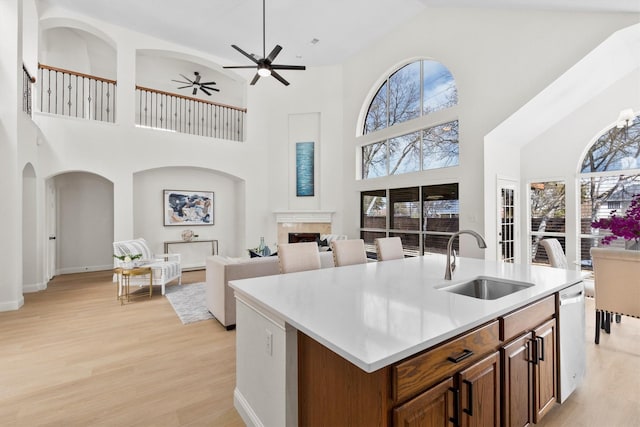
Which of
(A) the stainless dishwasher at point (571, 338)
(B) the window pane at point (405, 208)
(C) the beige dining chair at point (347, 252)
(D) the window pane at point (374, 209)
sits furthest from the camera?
(D) the window pane at point (374, 209)

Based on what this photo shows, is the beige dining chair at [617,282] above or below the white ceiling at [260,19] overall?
below

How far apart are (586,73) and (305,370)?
17.2ft

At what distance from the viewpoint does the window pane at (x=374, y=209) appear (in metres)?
6.57

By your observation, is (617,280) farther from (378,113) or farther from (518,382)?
(378,113)

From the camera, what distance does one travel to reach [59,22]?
5.66 m

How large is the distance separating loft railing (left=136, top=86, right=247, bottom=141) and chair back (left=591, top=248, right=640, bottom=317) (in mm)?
7231

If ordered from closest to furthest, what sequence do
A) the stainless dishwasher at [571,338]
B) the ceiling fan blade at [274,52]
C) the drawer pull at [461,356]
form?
the drawer pull at [461,356], the stainless dishwasher at [571,338], the ceiling fan blade at [274,52]

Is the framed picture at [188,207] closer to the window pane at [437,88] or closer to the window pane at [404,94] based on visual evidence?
the window pane at [404,94]

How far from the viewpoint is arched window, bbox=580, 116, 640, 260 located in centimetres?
451

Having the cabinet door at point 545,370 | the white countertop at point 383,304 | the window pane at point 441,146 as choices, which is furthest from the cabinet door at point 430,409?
the window pane at point 441,146

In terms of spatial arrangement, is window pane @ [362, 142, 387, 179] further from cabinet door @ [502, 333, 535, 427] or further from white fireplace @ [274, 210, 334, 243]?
cabinet door @ [502, 333, 535, 427]

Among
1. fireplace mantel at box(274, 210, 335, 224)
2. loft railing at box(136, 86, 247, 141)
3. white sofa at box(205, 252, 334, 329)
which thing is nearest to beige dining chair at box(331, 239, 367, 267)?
white sofa at box(205, 252, 334, 329)

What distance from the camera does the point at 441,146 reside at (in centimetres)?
540

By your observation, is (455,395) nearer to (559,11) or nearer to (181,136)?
(559,11)
